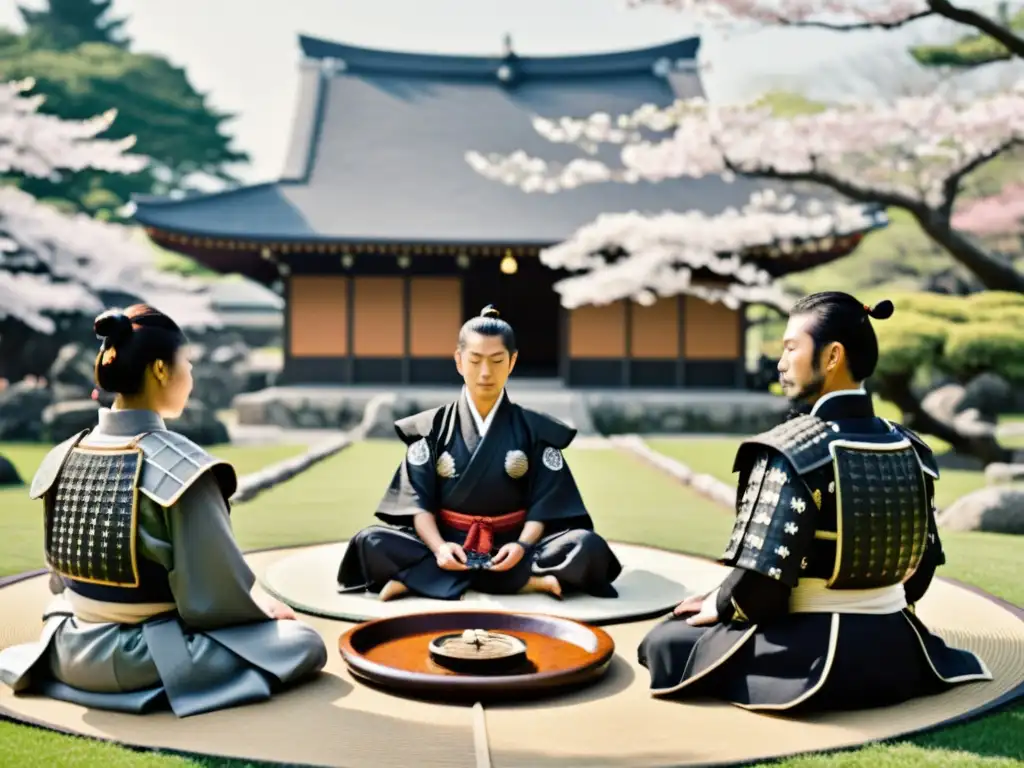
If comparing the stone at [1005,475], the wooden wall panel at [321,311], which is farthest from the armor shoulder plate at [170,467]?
the wooden wall panel at [321,311]

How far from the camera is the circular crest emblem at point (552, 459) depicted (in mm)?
4734

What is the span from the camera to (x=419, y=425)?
189 inches

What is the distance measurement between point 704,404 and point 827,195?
9.10 m

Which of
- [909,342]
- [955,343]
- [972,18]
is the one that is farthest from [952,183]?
[955,343]

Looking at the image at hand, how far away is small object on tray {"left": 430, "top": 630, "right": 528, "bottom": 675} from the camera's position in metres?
3.39

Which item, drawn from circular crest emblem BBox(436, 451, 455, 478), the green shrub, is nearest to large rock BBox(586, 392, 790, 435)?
the green shrub

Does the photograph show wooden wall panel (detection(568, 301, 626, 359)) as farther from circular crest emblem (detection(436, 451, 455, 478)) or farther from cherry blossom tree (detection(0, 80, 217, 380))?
circular crest emblem (detection(436, 451, 455, 478))

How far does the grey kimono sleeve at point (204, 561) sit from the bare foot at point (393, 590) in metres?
1.39

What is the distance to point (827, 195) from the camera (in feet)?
75.6

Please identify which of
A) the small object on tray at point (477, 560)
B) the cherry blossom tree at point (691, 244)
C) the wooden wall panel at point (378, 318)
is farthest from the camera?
the wooden wall panel at point (378, 318)

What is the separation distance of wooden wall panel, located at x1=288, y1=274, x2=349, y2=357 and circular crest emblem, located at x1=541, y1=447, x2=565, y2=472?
42.8ft

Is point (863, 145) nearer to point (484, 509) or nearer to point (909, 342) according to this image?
point (909, 342)

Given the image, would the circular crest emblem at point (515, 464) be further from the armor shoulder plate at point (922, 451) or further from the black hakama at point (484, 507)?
the armor shoulder plate at point (922, 451)

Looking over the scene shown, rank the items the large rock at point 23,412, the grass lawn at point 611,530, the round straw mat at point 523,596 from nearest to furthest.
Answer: the grass lawn at point 611,530 → the round straw mat at point 523,596 → the large rock at point 23,412
